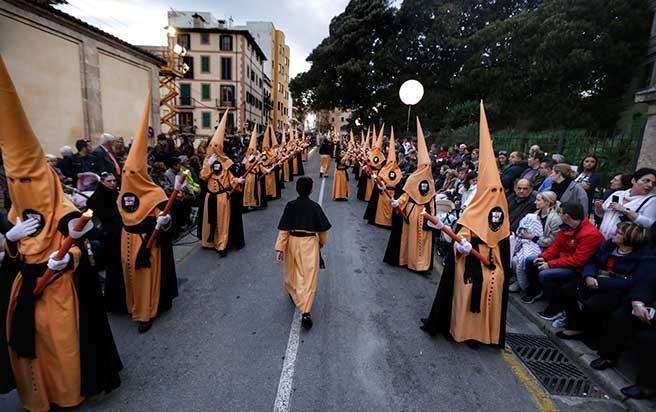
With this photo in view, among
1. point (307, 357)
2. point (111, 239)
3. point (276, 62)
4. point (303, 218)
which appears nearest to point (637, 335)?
point (307, 357)

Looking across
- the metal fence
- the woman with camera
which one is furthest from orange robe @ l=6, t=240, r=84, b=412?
the metal fence

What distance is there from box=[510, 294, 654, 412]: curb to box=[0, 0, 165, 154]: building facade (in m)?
11.6

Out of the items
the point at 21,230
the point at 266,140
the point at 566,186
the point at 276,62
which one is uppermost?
the point at 276,62

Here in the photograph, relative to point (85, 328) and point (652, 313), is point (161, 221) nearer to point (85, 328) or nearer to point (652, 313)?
point (85, 328)

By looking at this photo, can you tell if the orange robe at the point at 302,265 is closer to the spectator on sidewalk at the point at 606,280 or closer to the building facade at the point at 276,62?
the spectator on sidewalk at the point at 606,280

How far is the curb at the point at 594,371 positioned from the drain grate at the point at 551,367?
2.4 inches

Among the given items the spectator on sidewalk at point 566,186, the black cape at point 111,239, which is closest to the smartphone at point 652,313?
the spectator on sidewalk at point 566,186

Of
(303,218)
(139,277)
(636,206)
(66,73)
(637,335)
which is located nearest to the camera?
(637,335)

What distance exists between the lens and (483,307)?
3961 millimetres

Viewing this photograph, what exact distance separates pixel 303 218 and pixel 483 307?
7.49 feet

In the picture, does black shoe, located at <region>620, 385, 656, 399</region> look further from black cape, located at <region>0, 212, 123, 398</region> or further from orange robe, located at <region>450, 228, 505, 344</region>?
black cape, located at <region>0, 212, 123, 398</region>

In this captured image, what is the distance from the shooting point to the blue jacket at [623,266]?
355 cm

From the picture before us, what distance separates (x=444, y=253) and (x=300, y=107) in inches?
1092

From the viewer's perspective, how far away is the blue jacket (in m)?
3.55
